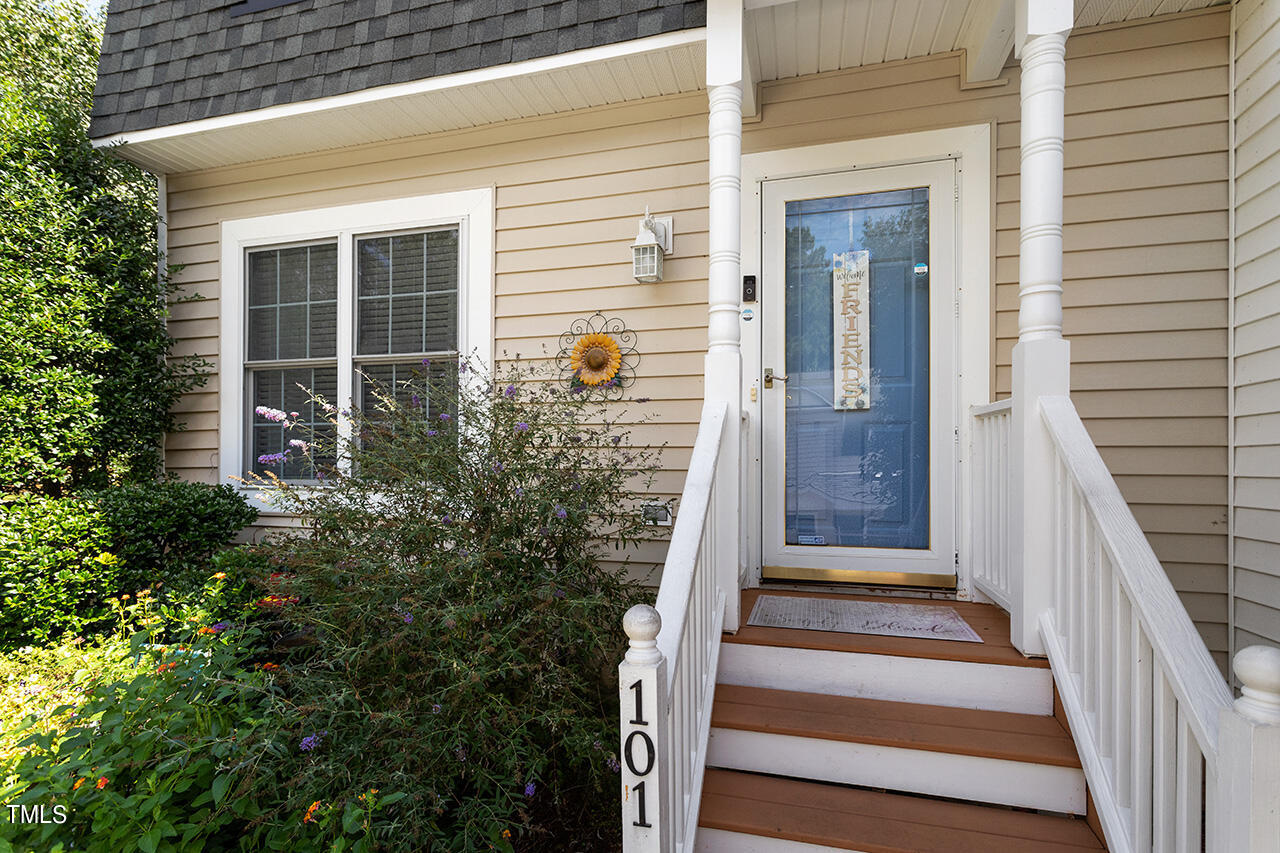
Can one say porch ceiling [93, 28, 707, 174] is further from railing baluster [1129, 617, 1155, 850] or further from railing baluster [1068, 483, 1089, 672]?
railing baluster [1129, 617, 1155, 850]

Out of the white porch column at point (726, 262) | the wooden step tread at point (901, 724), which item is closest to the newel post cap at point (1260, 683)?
the wooden step tread at point (901, 724)

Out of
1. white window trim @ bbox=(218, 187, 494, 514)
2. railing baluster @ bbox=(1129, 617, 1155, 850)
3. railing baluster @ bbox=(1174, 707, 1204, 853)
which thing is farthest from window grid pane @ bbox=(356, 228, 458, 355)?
railing baluster @ bbox=(1174, 707, 1204, 853)

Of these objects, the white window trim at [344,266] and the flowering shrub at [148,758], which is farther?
the white window trim at [344,266]

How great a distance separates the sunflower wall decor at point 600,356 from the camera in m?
3.18

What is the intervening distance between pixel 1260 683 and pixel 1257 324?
2061mm

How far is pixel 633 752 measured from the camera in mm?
1365

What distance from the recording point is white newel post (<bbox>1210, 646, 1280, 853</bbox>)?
0.95 m

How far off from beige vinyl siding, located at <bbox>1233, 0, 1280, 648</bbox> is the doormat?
1.10 metres

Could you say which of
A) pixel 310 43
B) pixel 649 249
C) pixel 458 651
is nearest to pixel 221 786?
pixel 458 651

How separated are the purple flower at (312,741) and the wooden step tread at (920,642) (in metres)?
1.31

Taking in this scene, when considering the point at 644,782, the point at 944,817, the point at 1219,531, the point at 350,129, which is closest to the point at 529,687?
the point at 644,782

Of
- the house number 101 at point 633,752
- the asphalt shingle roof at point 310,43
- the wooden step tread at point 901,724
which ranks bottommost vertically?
the wooden step tread at point 901,724

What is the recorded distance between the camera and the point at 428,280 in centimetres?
357

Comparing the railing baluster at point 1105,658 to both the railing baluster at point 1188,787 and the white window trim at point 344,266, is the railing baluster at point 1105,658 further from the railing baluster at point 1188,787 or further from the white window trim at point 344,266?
the white window trim at point 344,266
